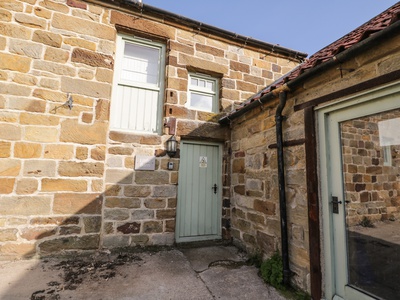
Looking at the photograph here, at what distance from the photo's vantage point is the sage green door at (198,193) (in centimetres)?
436

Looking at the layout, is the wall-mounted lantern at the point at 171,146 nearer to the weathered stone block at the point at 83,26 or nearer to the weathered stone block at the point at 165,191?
the weathered stone block at the point at 165,191

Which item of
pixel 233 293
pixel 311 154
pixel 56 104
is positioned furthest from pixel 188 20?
pixel 233 293

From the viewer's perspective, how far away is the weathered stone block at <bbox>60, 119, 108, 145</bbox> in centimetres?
367

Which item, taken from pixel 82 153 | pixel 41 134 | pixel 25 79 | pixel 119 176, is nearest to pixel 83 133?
pixel 82 153

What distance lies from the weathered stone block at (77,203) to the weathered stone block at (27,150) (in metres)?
0.72

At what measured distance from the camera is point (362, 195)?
2381mm

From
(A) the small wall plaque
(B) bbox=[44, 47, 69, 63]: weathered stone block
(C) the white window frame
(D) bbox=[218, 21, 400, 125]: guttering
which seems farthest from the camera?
(C) the white window frame

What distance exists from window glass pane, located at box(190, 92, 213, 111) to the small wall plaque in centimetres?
147

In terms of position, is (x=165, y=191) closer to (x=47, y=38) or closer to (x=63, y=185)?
(x=63, y=185)

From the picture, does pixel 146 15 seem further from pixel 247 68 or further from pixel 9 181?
pixel 9 181

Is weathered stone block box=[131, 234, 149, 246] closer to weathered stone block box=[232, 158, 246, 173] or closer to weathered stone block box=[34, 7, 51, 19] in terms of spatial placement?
weathered stone block box=[232, 158, 246, 173]

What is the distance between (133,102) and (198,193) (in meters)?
2.18

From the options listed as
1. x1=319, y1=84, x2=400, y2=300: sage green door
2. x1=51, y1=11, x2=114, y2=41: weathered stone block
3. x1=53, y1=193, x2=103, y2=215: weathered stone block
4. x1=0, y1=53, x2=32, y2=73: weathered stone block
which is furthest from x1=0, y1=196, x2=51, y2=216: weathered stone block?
x1=319, y1=84, x2=400, y2=300: sage green door

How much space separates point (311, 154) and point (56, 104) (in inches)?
153
